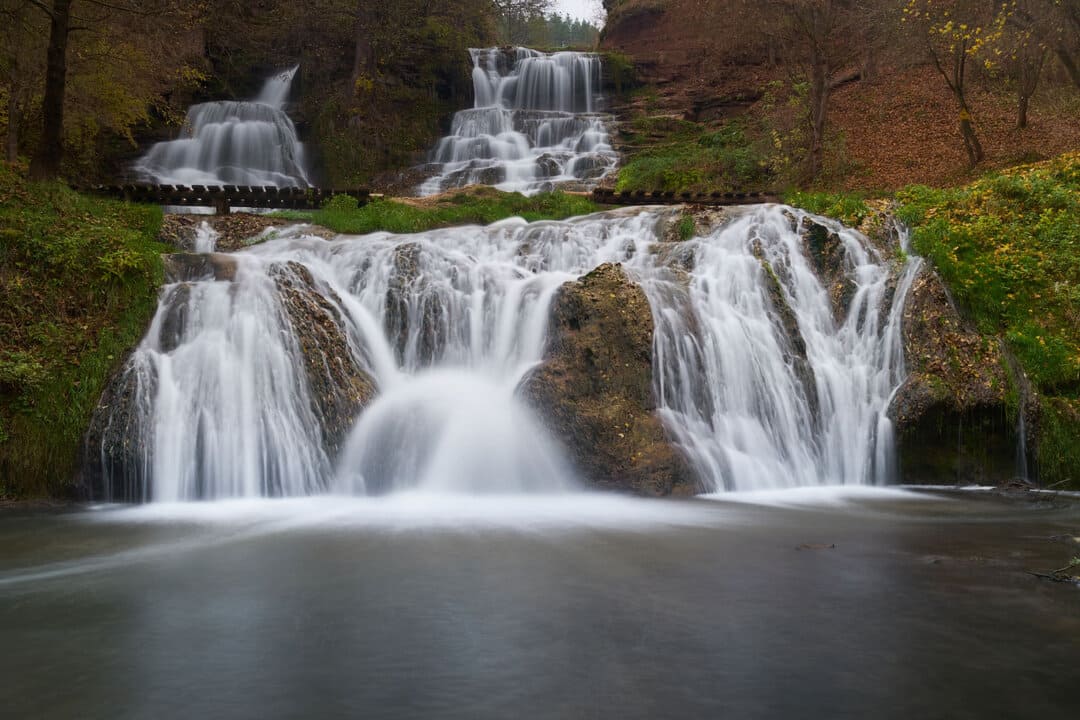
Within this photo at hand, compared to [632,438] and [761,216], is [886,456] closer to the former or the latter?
[632,438]

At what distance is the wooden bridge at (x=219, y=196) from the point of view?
51.8 feet

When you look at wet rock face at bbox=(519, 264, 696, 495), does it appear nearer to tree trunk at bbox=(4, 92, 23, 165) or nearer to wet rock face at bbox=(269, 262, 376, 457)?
wet rock face at bbox=(269, 262, 376, 457)

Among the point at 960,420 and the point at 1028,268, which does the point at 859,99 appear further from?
the point at 960,420

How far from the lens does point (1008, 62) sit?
21.1m

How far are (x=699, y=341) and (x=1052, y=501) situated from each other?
435 cm

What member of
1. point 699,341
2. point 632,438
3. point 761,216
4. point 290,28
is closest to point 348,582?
point 632,438

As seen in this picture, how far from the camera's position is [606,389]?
9.41 metres

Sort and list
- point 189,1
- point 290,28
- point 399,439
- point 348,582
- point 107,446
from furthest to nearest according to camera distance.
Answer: point 290,28 < point 189,1 < point 399,439 < point 107,446 < point 348,582

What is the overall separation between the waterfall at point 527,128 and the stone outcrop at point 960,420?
47.3 feet

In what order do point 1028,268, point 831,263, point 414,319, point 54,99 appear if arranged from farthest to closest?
point 54,99 < point 831,263 < point 1028,268 < point 414,319

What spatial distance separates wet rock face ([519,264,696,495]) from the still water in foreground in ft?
3.15

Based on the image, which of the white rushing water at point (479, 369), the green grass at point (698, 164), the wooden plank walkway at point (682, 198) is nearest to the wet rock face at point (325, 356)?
the white rushing water at point (479, 369)

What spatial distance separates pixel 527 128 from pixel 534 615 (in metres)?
24.8

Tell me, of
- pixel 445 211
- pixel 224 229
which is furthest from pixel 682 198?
pixel 224 229
